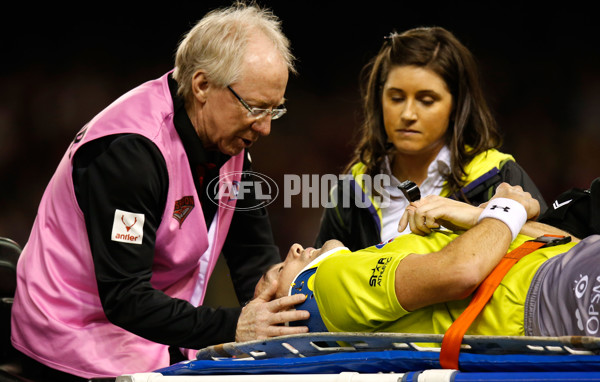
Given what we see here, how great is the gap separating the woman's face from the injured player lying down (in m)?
Result: 0.54

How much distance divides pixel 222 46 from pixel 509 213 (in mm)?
794

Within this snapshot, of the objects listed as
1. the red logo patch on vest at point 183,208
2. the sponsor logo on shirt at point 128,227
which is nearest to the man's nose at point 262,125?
the red logo patch on vest at point 183,208

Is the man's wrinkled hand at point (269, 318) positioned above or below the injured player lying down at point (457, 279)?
below

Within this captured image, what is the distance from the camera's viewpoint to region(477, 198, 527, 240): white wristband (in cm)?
141

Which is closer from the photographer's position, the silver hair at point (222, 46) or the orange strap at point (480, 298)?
the orange strap at point (480, 298)

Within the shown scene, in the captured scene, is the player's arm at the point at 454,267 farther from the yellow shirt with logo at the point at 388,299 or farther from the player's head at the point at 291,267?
the player's head at the point at 291,267

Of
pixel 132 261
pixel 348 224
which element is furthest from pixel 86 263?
pixel 348 224

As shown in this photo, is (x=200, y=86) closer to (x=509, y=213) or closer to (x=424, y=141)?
(x=424, y=141)

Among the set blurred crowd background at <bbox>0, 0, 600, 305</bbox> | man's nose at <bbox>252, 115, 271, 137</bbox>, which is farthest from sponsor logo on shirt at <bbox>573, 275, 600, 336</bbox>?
blurred crowd background at <bbox>0, 0, 600, 305</bbox>

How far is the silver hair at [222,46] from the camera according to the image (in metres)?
1.74

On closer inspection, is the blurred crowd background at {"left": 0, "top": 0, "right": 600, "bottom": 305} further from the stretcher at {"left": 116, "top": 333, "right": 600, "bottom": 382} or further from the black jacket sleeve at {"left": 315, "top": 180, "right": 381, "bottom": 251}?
the stretcher at {"left": 116, "top": 333, "right": 600, "bottom": 382}

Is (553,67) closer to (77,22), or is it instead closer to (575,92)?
(575,92)

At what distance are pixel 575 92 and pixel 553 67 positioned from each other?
16 centimetres

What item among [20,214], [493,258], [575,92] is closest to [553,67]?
[575,92]
